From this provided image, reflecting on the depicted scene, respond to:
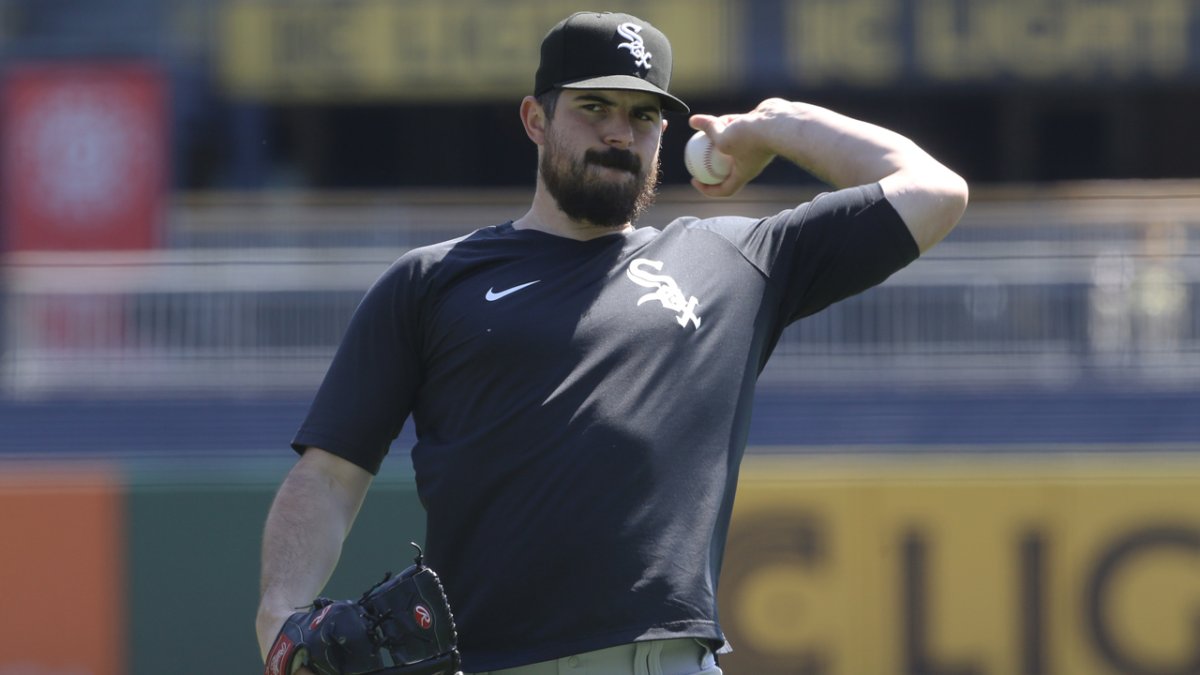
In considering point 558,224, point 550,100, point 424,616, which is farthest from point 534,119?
point 424,616

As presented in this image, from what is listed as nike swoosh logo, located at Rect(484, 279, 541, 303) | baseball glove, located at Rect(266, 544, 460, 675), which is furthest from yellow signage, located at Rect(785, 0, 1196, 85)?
baseball glove, located at Rect(266, 544, 460, 675)

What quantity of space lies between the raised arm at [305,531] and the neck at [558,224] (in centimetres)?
53

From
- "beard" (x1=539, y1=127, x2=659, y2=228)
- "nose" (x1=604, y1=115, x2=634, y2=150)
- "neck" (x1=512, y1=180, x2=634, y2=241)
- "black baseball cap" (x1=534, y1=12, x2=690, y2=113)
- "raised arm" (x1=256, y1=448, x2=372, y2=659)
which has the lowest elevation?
"raised arm" (x1=256, y1=448, x2=372, y2=659)

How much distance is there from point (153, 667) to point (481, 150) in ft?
27.8

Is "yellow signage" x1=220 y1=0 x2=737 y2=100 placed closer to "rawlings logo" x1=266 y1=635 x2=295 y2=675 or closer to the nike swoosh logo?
the nike swoosh logo

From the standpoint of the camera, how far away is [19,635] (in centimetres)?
840

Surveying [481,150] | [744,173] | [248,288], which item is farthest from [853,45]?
[744,173]

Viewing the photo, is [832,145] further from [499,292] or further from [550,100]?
[499,292]

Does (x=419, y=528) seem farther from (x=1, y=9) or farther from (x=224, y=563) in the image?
(x=1, y=9)

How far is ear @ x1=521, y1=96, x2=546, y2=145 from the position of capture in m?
3.22

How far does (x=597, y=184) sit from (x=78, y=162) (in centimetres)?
1209

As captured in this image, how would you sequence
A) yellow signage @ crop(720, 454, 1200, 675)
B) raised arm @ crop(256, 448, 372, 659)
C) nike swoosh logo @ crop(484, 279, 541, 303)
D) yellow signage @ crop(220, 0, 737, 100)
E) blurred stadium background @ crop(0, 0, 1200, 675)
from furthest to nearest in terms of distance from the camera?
yellow signage @ crop(220, 0, 737, 100) → blurred stadium background @ crop(0, 0, 1200, 675) → yellow signage @ crop(720, 454, 1200, 675) → nike swoosh logo @ crop(484, 279, 541, 303) → raised arm @ crop(256, 448, 372, 659)

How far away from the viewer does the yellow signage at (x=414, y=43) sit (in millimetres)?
14227

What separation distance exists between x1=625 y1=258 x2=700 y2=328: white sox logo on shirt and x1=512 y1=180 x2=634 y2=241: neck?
97mm
